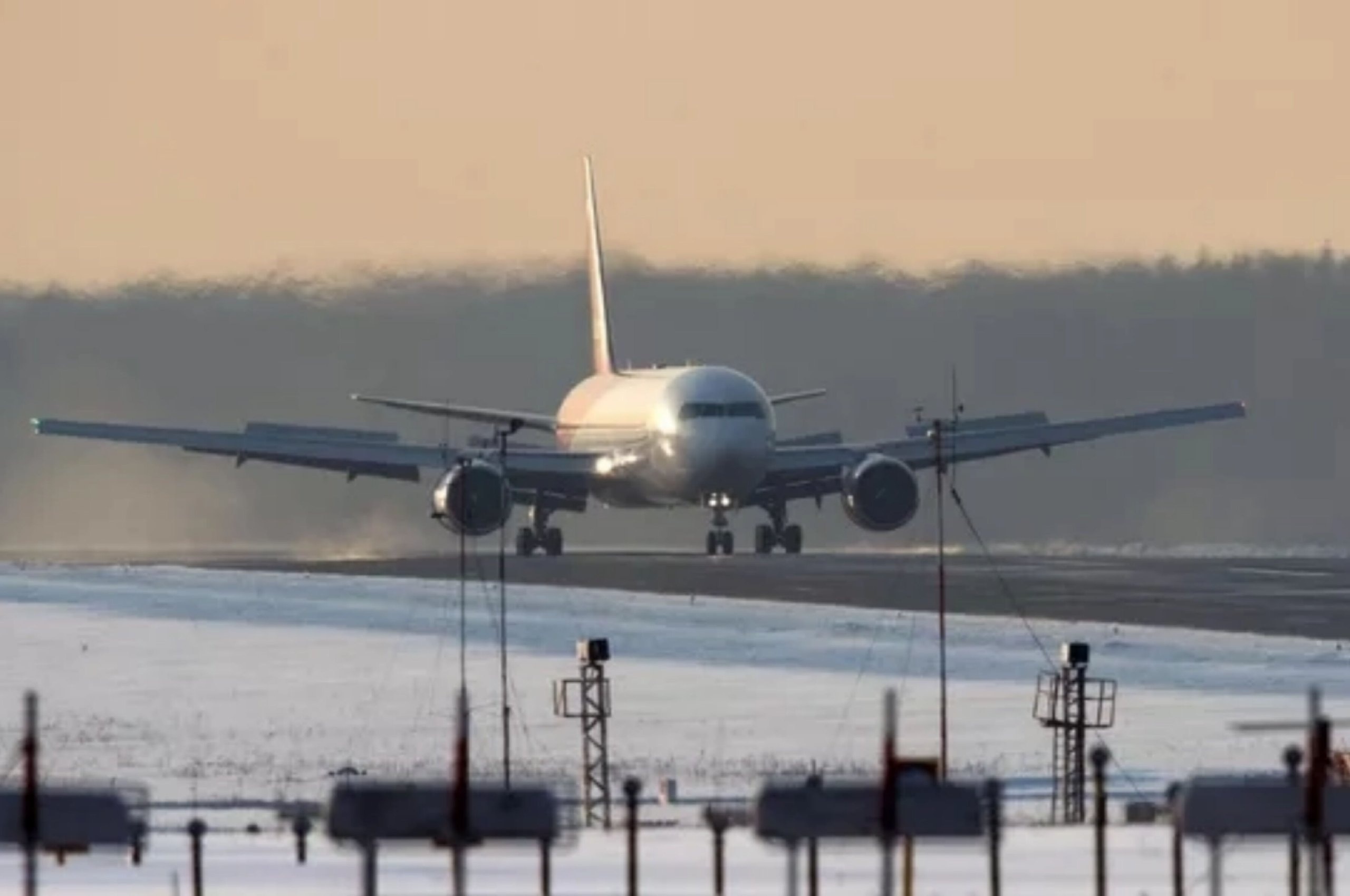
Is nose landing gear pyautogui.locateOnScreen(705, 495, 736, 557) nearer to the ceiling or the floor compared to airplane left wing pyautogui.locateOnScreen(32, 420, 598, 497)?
nearer to the floor

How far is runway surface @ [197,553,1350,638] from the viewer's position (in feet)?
235

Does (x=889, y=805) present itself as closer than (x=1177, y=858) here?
Yes

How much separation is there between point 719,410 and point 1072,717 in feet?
168

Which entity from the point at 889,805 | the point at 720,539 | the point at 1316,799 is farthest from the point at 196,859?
the point at 720,539

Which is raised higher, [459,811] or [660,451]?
[660,451]

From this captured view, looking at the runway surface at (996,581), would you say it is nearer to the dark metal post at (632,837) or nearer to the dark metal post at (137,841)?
the dark metal post at (137,841)

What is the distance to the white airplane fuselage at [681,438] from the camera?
100 metres

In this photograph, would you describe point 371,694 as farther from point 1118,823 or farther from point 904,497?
point 904,497

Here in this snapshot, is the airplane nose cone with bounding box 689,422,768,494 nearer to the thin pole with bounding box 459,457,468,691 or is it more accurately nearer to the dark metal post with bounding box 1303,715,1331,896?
the thin pole with bounding box 459,457,468,691

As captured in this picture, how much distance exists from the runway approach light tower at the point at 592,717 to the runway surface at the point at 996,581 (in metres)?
14.9

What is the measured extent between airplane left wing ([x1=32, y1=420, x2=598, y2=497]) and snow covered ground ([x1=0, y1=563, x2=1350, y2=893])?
1090 inches

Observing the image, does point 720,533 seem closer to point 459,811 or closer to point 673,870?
point 673,870

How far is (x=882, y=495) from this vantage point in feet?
336

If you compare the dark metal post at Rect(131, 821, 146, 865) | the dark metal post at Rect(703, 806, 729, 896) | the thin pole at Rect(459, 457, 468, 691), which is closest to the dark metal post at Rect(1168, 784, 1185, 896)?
the dark metal post at Rect(703, 806, 729, 896)
